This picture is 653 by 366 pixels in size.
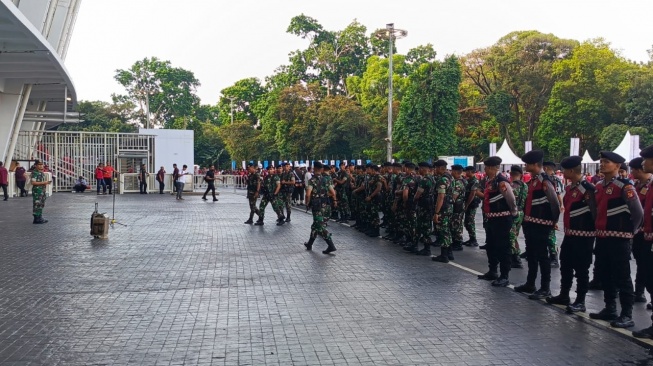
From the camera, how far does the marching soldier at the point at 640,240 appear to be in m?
6.77

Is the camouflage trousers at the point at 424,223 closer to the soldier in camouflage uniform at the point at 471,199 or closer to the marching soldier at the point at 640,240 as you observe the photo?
the soldier in camouflage uniform at the point at 471,199

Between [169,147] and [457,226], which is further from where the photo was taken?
[169,147]

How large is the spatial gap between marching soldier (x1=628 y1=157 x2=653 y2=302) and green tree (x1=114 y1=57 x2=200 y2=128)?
230 feet

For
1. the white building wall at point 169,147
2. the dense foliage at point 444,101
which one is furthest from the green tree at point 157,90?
the white building wall at point 169,147

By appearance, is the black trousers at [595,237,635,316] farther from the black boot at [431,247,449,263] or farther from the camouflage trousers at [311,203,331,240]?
the camouflage trousers at [311,203,331,240]

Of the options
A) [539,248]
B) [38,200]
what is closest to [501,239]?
[539,248]

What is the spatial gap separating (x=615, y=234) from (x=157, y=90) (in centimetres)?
7271

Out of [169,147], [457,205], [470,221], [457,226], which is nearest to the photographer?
[457,205]

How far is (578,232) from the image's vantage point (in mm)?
7160

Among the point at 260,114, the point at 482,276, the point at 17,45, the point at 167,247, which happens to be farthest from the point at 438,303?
the point at 260,114

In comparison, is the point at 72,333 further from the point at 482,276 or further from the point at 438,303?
the point at 482,276

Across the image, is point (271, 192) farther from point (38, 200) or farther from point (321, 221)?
point (38, 200)

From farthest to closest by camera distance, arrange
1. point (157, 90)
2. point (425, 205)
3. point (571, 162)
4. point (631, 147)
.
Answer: point (157, 90)
point (631, 147)
point (425, 205)
point (571, 162)

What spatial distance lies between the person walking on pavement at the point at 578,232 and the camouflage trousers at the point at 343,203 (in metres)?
11.1
